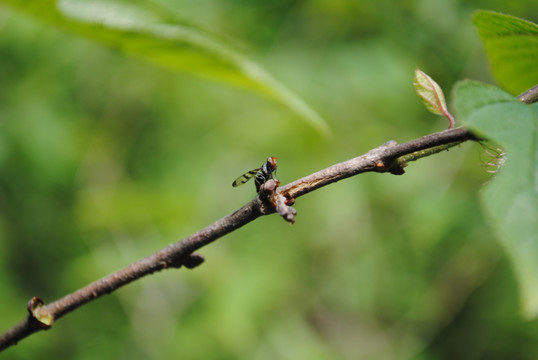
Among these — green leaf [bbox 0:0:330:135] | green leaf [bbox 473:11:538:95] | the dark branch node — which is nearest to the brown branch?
the dark branch node

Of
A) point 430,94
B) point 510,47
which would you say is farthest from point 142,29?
point 510,47

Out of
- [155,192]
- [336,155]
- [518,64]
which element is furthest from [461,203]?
[518,64]

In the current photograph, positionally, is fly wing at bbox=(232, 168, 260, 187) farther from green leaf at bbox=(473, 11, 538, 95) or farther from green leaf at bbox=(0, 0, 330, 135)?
green leaf at bbox=(473, 11, 538, 95)

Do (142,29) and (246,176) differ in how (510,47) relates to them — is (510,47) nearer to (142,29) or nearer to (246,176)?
(246,176)

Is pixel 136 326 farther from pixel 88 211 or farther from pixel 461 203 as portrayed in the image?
pixel 461 203

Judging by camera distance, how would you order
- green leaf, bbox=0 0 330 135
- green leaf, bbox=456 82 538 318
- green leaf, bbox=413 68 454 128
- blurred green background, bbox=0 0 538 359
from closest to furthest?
green leaf, bbox=456 82 538 318, green leaf, bbox=413 68 454 128, green leaf, bbox=0 0 330 135, blurred green background, bbox=0 0 538 359

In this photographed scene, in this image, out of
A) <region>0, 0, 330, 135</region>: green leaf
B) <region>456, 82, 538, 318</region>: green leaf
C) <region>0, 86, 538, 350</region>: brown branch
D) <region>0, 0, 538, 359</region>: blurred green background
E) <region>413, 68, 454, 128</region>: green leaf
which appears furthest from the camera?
<region>0, 0, 538, 359</region>: blurred green background
